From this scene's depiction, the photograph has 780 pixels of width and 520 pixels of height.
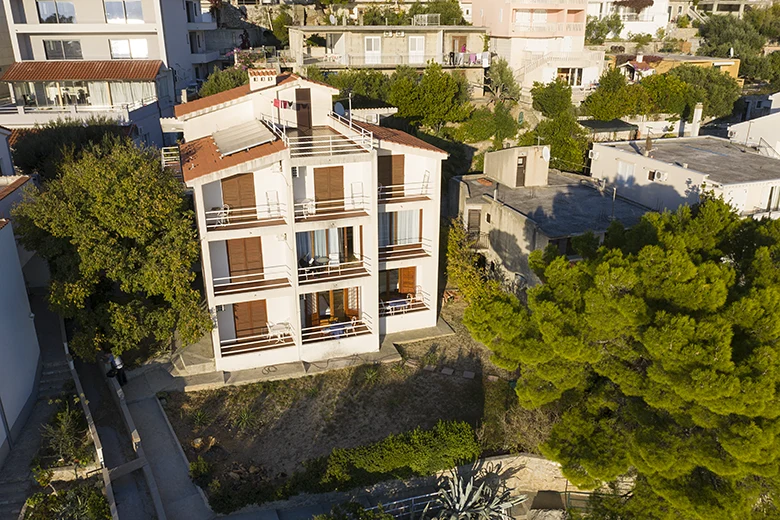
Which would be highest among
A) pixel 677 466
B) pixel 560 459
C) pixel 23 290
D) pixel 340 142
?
pixel 340 142

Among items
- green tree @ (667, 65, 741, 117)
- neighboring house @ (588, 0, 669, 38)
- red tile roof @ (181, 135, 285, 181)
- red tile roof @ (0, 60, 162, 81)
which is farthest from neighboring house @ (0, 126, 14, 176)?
neighboring house @ (588, 0, 669, 38)

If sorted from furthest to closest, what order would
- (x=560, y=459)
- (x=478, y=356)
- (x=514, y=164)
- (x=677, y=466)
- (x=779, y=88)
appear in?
1. (x=779, y=88)
2. (x=514, y=164)
3. (x=478, y=356)
4. (x=560, y=459)
5. (x=677, y=466)

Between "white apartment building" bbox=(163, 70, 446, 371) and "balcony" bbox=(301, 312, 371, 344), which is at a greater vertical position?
"white apartment building" bbox=(163, 70, 446, 371)

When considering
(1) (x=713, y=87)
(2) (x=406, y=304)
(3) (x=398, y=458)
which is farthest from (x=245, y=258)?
(1) (x=713, y=87)

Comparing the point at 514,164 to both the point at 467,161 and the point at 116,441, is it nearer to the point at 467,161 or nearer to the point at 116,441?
the point at 467,161

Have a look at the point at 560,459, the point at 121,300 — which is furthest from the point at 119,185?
the point at 560,459

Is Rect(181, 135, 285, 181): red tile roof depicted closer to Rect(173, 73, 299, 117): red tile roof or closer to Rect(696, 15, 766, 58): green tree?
Rect(173, 73, 299, 117): red tile roof

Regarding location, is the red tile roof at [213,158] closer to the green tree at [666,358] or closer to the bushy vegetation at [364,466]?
the green tree at [666,358]
